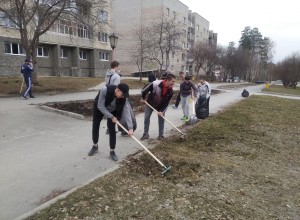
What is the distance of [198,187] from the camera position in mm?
4148

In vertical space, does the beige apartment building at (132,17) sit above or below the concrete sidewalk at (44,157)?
above

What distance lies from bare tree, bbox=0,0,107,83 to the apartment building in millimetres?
1093

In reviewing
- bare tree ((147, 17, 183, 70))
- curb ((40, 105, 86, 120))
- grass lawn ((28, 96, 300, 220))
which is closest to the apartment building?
bare tree ((147, 17, 183, 70))

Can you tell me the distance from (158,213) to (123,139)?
11.2ft

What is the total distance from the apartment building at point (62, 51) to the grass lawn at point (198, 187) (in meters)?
13.2

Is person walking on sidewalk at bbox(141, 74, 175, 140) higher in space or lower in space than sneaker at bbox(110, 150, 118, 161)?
higher

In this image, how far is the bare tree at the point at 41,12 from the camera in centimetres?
1435

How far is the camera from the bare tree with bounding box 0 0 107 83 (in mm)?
14352

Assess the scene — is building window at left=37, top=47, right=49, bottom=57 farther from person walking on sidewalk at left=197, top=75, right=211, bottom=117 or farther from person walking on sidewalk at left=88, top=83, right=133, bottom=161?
person walking on sidewalk at left=88, top=83, right=133, bottom=161

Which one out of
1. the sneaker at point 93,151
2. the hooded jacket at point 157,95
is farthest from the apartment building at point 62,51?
the sneaker at point 93,151

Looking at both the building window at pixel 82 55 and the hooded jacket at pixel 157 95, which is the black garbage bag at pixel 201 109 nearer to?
the hooded jacket at pixel 157 95

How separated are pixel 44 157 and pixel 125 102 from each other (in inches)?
75.6

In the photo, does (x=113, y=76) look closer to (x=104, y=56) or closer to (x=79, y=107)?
(x=79, y=107)

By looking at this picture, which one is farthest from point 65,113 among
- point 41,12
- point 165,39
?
point 165,39
